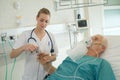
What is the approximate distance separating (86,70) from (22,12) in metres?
1.24

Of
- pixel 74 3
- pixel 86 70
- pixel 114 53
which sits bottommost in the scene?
pixel 86 70

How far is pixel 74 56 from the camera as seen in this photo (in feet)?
7.14

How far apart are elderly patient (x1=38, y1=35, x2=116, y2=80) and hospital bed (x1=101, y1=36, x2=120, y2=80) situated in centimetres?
7

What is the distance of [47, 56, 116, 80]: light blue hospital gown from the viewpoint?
179 cm

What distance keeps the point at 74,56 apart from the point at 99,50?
27 cm

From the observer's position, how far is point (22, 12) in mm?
2652

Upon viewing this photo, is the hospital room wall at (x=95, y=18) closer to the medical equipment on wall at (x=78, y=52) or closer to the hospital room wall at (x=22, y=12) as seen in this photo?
the hospital room wall at (x=22, y=12)

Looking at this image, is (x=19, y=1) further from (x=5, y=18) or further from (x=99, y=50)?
(x=99, y=50)

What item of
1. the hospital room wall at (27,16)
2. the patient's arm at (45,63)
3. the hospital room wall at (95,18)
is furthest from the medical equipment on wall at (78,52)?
the hospital room wall at (95,18)

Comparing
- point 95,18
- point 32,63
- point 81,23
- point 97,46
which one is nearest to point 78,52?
point 97,46

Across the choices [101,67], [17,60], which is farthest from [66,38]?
[101,67]

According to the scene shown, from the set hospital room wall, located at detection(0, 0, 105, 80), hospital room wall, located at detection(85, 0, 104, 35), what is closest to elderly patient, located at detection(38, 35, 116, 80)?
hospital room wall, located at detection(0, 0, 105, 80)

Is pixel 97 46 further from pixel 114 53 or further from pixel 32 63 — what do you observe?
pixel 32 63

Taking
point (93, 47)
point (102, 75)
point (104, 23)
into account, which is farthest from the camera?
point (104, 23)
